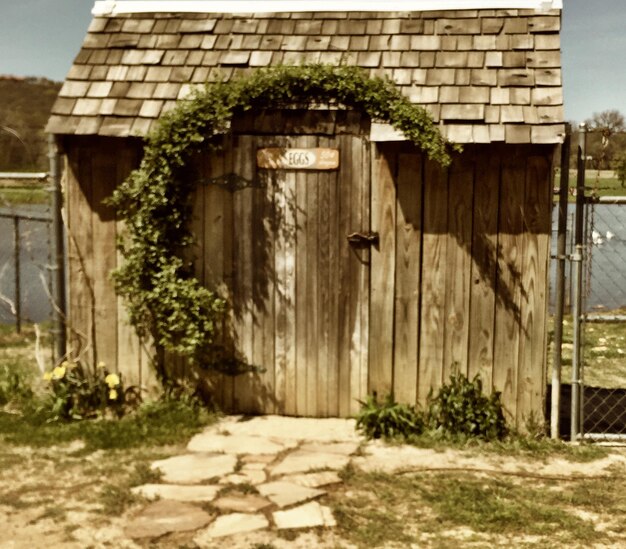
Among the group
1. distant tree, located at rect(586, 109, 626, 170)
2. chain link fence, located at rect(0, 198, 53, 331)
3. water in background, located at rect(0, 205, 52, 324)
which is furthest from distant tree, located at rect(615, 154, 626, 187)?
water in background, located at rect(0, 205, 52, 324)

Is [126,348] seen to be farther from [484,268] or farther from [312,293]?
[484,268]

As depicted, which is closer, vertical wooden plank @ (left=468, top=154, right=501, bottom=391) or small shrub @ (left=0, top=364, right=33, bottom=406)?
vertical wooden plank @ (left=468, top=154, right=501, bottom=391)

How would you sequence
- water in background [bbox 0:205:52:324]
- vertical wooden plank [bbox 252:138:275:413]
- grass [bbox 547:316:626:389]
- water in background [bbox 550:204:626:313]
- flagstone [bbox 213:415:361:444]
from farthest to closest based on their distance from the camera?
water in background [bbox 0:205:52:324] < grass [bbox 547:316:626:389] < water in background [bbox 550:204:626:313] < vertical wooden plank [bbox 252:138:275:413] < flagstone [bbox 213:415:361:444]

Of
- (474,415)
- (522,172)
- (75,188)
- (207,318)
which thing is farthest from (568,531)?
(75,188)

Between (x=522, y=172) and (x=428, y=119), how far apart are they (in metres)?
0.85

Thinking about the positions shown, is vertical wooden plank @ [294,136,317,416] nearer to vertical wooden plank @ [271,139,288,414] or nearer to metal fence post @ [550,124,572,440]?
vertical wooden plank @ [271,139,288,414]

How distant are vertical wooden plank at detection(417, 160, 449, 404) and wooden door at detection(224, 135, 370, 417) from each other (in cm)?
47

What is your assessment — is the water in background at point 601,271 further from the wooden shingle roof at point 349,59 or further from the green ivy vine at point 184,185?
the green ivy vine at point 184,185

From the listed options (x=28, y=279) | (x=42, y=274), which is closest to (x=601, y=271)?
(x=28, y=279)

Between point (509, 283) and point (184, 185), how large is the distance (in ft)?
9.06

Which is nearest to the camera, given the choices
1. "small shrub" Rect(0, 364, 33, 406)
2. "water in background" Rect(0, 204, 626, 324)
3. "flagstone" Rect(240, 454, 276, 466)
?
"flagstone" Rect(240, 454, 276, 466)

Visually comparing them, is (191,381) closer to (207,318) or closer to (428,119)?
(207,318)

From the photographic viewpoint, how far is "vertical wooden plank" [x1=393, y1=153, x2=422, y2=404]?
20.8ft

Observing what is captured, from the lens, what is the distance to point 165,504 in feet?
16.1
